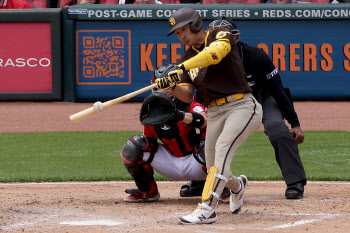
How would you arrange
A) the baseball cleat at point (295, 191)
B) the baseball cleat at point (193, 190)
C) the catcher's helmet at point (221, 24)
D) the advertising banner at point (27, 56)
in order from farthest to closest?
the advertising banner at point (27, 56)
the baseball cleat at point (193, 190)
the baseball cleat at point (295, 191)
the catcher's helmet at point (221, 24)

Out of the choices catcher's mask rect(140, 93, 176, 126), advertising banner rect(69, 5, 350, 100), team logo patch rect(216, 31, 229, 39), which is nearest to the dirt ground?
catcher's mask rect(140, 93, 176, 126)

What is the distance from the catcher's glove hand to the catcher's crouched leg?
0.49 metres

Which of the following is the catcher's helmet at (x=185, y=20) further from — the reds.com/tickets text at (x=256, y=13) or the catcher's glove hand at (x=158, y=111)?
the reds.com/tickets text at (x=256, y=13)

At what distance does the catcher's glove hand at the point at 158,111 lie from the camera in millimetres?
5531

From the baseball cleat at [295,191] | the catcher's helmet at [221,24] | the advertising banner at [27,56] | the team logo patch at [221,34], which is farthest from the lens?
the advertising banner at [27,56]

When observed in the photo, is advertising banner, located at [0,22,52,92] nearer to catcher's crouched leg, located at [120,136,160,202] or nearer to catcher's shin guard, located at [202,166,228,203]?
catcher's crouched leg, located at [120,136,160,202]

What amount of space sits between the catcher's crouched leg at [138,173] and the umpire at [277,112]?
1116mm

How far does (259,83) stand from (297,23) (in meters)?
8.20

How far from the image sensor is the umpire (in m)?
6.29

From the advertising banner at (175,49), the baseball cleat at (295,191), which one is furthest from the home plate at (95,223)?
the advertising banner at (175,49)

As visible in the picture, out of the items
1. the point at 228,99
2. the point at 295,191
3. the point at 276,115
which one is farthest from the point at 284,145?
the point at 228,99

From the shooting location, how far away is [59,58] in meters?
14.2

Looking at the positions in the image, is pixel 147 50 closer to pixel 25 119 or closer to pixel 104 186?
pixel 25 119

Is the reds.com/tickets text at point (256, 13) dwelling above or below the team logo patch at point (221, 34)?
below
